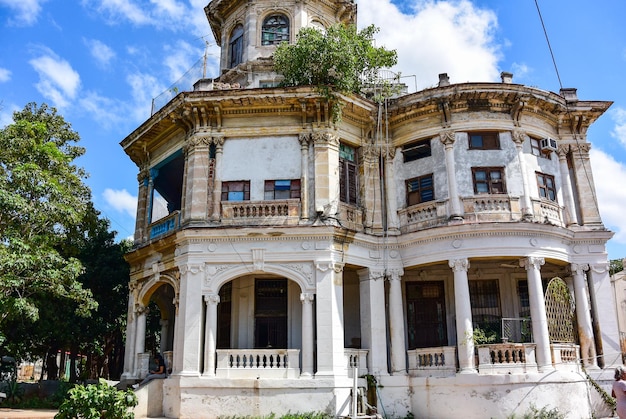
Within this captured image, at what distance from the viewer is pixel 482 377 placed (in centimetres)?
1526

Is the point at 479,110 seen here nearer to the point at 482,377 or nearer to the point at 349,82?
the point at 349,82

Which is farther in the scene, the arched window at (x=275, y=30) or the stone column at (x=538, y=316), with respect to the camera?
the arched window at (x=275, y=30)

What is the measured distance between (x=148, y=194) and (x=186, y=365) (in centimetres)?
713

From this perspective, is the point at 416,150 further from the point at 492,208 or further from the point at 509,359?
the point at 509,359

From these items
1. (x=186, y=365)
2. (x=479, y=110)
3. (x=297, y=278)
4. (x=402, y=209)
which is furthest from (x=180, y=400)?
(x=479, y=110)

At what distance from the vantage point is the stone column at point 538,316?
51.3 feet

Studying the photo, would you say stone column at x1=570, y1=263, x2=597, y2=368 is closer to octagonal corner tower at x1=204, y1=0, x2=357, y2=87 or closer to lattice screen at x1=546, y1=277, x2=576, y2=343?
lattice screen at x1=546, y1=277, x2=576, y2=343

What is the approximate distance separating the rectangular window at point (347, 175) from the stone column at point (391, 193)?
102 cm

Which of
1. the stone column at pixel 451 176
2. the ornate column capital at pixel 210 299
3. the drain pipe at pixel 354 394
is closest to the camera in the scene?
the drain pipe at pixel 354 394

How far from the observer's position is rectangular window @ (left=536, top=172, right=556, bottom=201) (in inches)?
708

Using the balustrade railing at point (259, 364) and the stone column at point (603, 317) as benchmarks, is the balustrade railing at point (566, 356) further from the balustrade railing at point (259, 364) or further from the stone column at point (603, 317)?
the balustrade railing at point (259, 364)

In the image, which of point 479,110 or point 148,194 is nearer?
point 479,110

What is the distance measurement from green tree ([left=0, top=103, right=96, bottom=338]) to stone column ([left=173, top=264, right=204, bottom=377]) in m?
3.26

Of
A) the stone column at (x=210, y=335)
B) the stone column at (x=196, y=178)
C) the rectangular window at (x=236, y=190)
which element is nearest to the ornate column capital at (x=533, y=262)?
the rectangular window at (x=236, y=190)
